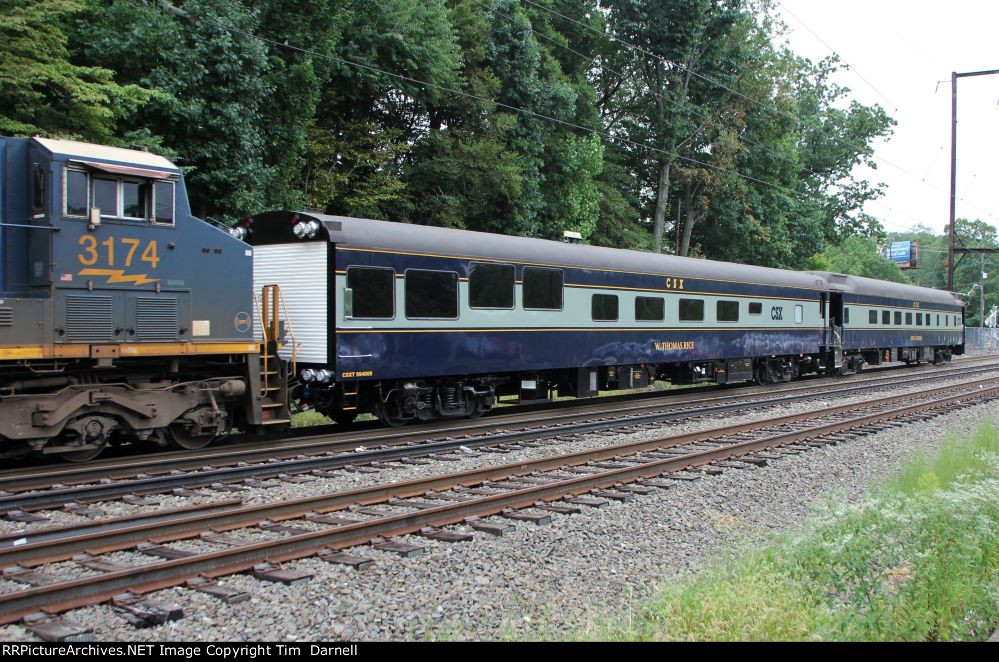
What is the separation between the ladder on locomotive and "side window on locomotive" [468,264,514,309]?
340 centimetres

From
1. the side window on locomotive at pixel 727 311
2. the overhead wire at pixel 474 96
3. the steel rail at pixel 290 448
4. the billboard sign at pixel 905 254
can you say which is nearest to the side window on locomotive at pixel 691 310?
the side window on locomotive at pixel 727 311

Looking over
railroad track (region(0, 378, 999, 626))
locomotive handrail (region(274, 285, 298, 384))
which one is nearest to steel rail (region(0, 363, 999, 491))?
locomotive handrail (region(274, 285, 298, 384))

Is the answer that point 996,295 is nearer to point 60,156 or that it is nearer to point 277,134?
point 277,134

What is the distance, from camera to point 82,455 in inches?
388

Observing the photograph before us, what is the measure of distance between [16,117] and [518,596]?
1400 cm

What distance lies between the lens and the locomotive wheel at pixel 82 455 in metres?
9.74

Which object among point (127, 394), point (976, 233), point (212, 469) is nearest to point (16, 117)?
point (127, 394)

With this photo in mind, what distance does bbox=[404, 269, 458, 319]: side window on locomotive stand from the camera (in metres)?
13.2

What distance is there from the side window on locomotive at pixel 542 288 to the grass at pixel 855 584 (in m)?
8.91

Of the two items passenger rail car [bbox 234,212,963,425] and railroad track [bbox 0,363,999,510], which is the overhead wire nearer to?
passenger rail car [bbox 234,212,963,425]

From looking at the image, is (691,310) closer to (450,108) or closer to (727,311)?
(727,311)

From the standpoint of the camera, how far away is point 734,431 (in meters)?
13.3

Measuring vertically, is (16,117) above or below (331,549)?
above

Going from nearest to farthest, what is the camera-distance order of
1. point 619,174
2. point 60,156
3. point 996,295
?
point 60,156 < point 619,174 < point 996,295
